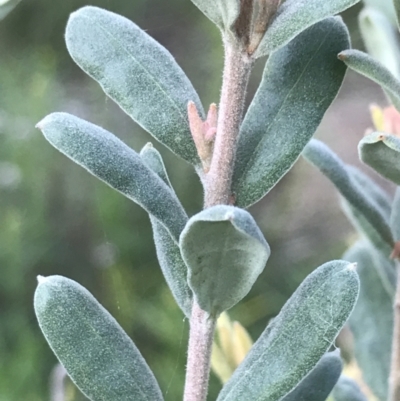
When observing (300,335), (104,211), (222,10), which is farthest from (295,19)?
(104,211)

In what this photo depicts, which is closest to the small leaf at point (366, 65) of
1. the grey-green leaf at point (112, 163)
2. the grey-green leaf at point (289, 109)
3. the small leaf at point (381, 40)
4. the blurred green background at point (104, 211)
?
the grey-green leaf at point (289, 109)

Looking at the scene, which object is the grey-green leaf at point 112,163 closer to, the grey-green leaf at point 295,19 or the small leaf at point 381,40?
the grey-green leaf at point 295,19

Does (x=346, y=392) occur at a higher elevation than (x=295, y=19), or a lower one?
lower

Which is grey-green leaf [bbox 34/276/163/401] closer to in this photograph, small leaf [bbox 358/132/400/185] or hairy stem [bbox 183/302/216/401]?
hairy stem [bbox 183/302/216/401]

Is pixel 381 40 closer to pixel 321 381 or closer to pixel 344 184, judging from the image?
pixel 344 184

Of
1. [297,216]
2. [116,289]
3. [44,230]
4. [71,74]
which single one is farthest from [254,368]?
[71,74]

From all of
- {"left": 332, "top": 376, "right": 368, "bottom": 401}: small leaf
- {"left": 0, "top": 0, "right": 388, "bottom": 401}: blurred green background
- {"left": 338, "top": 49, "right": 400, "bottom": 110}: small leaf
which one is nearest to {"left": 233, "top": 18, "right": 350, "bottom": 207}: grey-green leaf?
{"left": 338, "top": 49, "right": 400, "bottom": 110}: small leaf

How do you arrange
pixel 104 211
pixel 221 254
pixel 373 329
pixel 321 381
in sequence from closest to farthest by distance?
pixel 221 254
pixel 321 381
pixel 373 329
pixel 104 211
